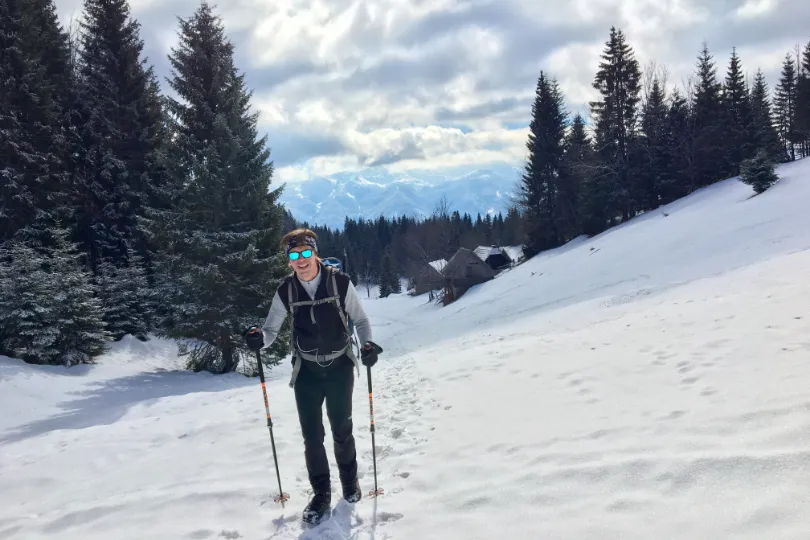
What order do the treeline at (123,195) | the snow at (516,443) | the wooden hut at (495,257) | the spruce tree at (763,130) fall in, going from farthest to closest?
the wooden hut at (495,257) → the spruce tree at (763,130) → the treeline at (123,195) → the snow at (516,443)

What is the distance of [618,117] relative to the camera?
128 ft

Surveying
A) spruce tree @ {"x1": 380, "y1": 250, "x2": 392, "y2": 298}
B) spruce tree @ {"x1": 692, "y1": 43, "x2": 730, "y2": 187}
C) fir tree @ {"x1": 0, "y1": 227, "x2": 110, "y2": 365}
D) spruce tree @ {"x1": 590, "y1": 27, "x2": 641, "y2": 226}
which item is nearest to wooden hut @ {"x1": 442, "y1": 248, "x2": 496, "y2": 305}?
spruce tree @ {"x1": 590, "y1": 27, "x2": 641, "y2": 226}

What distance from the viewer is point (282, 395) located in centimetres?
955

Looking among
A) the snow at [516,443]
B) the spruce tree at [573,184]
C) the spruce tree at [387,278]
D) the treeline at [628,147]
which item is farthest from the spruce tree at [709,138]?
the spruce tree at [387,278]

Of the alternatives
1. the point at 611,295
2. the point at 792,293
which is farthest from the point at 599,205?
the point at 792,293

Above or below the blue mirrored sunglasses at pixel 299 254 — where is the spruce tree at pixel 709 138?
above

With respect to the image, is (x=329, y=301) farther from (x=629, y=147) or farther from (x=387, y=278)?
(x=387, y=278)

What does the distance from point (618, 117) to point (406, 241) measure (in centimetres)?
5444

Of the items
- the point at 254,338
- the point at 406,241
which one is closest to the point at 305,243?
the point at 254,338

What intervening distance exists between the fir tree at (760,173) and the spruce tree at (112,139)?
99.1ft

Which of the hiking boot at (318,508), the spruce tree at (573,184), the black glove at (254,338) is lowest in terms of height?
the hiking boot at (318,508)

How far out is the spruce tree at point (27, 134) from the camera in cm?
1766

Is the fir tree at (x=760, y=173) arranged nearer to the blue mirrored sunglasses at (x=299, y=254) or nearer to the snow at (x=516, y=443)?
the snow at (x=516, y=443)

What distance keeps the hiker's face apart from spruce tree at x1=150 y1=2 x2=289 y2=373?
11.0m
